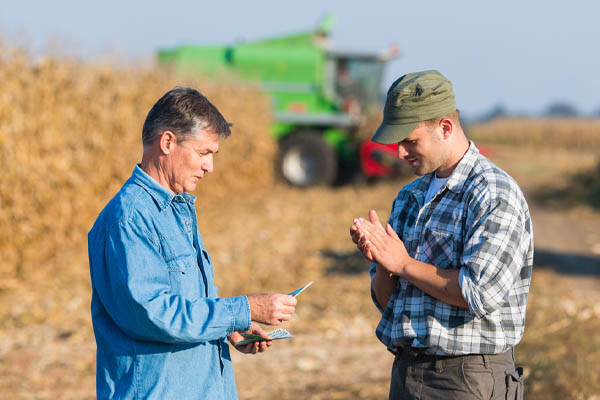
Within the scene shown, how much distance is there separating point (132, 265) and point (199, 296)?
325 mm

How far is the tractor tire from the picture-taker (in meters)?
14.3

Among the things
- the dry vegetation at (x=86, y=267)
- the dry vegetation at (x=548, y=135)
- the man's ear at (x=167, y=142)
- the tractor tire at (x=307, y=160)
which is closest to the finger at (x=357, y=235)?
the man's ear at (x=167, y=142)

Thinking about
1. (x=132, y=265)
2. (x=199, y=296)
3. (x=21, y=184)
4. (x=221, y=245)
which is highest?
(x=132, y=265)

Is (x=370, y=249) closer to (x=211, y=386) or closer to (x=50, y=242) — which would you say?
(x=211, y=386)

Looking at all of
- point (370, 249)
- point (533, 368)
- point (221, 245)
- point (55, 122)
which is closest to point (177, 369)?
point (370, 249)

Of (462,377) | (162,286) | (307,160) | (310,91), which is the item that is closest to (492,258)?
(462,377)

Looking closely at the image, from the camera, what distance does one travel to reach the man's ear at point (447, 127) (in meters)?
2.30

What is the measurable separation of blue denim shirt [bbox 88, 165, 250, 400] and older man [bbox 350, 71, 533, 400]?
613mm

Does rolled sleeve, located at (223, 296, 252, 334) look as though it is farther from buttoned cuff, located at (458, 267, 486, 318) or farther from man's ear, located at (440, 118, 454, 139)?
man's ear, located at (440, 118, 454, 139)

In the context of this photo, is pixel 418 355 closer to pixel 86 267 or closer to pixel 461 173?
pixel 461 173

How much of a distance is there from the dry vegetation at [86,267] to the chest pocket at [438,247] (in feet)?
8.56

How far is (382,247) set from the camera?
7.44 feet

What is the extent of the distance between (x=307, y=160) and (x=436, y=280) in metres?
12.4

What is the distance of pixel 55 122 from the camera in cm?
754
